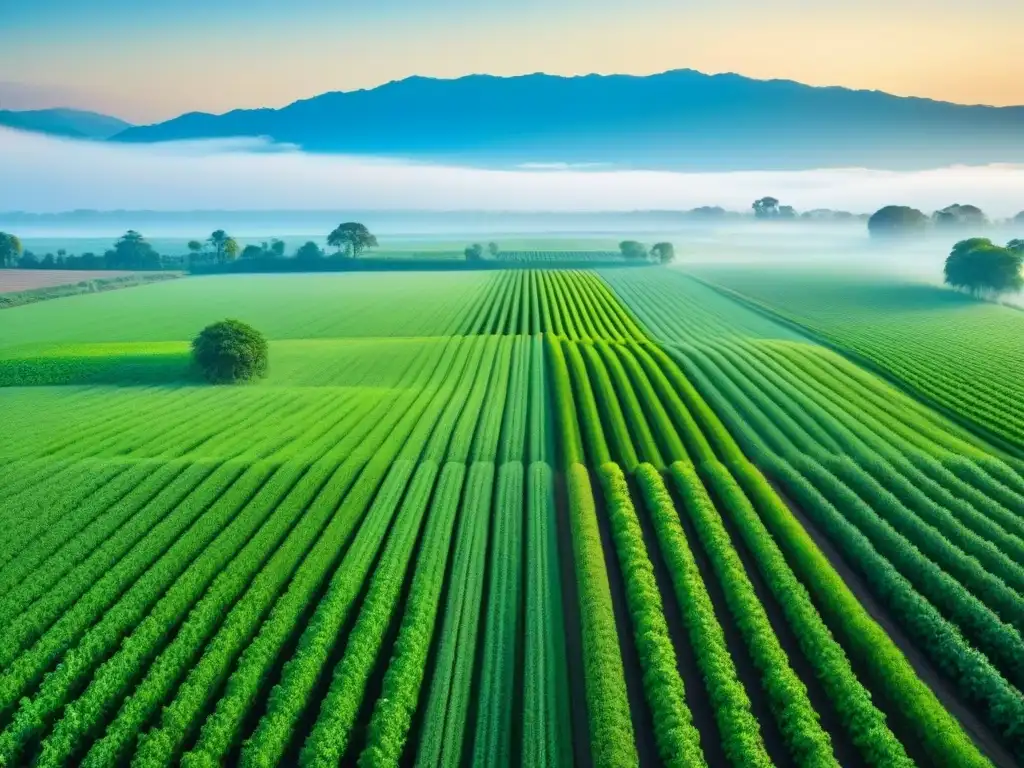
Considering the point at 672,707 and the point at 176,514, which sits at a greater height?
the point at 176,514

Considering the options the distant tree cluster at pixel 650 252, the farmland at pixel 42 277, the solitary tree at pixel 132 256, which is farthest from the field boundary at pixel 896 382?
the solitary tree at pixel 132 256

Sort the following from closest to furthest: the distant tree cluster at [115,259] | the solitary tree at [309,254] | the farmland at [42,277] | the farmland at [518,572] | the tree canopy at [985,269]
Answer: the farmland at [518,572] < the tree canopy at [985,269] < the farmland at [42,277] < the distant tree cluster at [115,259] < the solitary tree at [309,254]

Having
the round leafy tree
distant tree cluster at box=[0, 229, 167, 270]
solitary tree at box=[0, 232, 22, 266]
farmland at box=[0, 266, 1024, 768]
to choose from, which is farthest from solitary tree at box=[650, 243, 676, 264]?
solitary tree at box=[0, 232, 22, 266]

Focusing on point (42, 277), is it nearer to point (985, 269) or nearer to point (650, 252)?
point (650, 252)

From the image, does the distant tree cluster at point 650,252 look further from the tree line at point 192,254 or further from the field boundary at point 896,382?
the field boundary at point 896,382

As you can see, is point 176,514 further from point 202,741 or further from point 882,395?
point 882,395

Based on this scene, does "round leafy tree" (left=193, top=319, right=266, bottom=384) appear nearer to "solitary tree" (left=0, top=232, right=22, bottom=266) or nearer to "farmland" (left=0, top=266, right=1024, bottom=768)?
"farmland" (left=0, top=266, right=1024, bottom=768)

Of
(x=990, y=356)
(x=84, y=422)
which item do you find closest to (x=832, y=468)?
(x=990, y=356)
